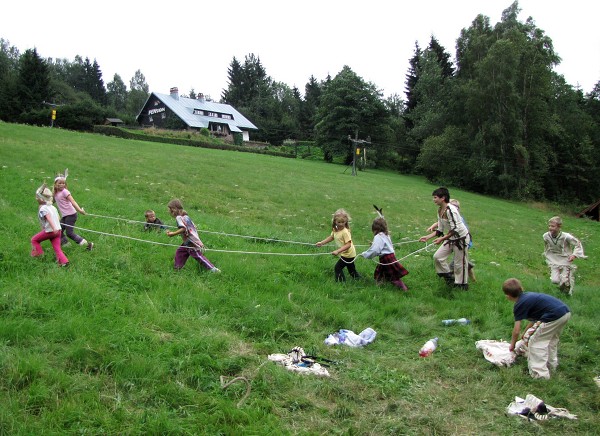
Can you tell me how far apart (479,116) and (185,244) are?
4952 cm

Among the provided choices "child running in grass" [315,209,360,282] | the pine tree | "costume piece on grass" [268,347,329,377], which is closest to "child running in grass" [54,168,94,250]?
"child running in grass" [315,209,360,282]

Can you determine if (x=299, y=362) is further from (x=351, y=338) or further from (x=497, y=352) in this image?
(x=497, y=352)

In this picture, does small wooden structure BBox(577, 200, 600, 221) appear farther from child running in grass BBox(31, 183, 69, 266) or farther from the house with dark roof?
child running in grass BBox(31, 183, 69, 266)

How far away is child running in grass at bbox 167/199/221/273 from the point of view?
813 centimetres

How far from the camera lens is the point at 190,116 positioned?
68.9 metres

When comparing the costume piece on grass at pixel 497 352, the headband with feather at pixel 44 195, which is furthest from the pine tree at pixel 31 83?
the costume piece on grass at pixel 497 352

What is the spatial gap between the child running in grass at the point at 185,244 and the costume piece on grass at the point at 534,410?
16.9ft

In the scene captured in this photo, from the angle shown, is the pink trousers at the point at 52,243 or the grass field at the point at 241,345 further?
the pink trousers at the point at 52,243

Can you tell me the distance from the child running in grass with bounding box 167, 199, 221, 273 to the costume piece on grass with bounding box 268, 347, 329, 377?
9.71 feet

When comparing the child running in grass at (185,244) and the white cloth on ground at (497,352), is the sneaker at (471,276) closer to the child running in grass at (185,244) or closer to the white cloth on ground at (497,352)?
the white cloth on ground at (497,352)

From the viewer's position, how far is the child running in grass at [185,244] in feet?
26.7

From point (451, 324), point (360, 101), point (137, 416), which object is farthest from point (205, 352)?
point (360, 101)

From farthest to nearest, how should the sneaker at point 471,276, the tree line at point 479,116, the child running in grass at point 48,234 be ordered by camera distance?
the tree line at point 479,116 → the sneaker at point 471,276 → the child running in grass at point 48,234

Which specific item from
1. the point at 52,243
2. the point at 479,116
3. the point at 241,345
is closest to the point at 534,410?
the point at 241,345
